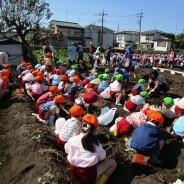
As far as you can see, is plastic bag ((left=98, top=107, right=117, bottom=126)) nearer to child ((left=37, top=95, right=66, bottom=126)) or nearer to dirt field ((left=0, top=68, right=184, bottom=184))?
dirt field ((left=0, top=68, right=184, bottom=184))

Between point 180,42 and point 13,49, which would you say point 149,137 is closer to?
point 13,49

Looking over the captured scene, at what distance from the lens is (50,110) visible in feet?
19.3

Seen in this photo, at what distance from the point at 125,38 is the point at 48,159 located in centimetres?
6690

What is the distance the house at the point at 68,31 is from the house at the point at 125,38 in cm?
2112

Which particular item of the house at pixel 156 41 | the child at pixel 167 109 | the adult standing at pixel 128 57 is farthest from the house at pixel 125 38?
the child at pixel 167 109

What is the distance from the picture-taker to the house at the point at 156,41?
50.8 m

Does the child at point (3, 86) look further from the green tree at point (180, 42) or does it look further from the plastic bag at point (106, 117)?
the green tree at point (180, 42)

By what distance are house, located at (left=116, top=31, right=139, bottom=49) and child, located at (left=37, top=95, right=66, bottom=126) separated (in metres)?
63.2

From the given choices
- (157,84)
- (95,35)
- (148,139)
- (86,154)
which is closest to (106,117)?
(148,139)

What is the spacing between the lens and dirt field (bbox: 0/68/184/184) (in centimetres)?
362

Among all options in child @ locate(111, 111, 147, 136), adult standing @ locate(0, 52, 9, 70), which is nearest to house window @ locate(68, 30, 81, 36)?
adult standing @ locate(0, 52, 9, 70)

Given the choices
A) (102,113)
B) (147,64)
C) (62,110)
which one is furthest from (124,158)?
Result: (147,64)

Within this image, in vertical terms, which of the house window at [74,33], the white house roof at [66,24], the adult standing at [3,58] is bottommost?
the adult standing at [3,58]

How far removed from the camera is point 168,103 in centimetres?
585
